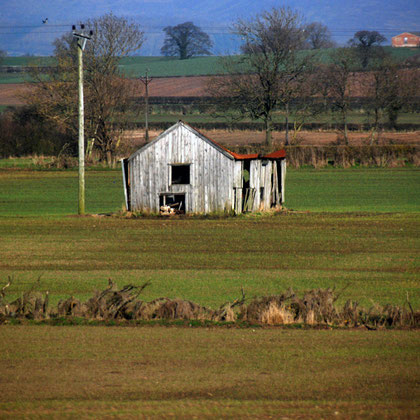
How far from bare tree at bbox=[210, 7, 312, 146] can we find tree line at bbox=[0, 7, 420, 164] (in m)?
0.09

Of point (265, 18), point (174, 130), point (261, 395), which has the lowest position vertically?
point (261, 395)

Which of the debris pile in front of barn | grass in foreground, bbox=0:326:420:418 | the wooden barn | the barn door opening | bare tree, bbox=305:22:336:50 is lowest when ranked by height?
grass in foreground, bbox=0:326:420:418

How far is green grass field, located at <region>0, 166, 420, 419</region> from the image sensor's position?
25.9ft

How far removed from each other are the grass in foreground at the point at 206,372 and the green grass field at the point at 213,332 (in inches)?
0.8

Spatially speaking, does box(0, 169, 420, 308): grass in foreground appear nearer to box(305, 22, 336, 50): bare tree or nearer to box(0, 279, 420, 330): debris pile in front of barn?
box(0, 279, 420, 330): debris pile in front of barn

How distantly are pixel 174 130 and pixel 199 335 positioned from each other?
69.7 ft

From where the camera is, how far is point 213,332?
435 inches

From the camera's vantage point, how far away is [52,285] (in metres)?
15.5

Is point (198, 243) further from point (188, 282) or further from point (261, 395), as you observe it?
point (261, 395)

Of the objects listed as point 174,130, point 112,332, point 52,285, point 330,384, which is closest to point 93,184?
point 174,130

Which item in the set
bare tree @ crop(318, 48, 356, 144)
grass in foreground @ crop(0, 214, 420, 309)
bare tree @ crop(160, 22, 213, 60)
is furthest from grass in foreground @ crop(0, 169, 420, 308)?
bare tree @ crop(160, 22, 213, 60)

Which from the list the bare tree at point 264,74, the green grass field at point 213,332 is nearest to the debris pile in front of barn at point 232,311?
the green grass field at point 213,332

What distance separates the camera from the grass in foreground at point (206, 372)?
301 inches

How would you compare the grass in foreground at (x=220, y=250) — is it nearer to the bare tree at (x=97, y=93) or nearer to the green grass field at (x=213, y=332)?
the green grass field at (x=213, y=332)
